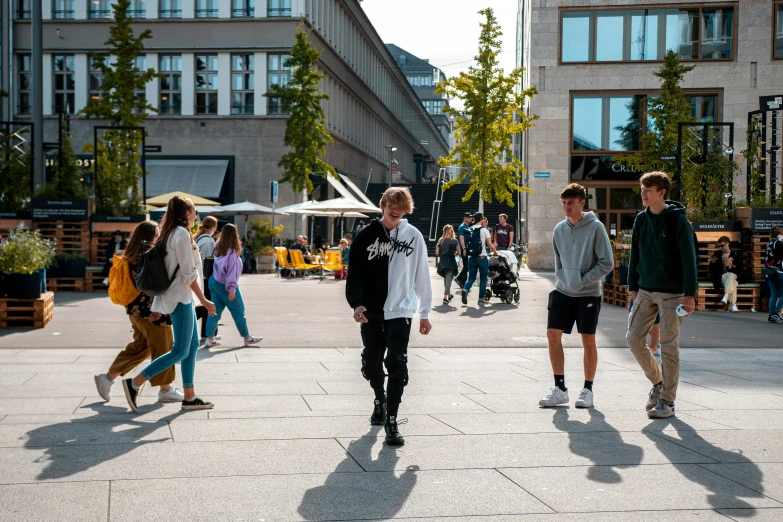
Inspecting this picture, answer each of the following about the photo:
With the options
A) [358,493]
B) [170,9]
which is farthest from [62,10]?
[358,493]

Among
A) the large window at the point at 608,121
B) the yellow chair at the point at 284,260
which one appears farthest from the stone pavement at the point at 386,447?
the large window at the point at 608,121

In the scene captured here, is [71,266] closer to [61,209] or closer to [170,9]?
[61,209]

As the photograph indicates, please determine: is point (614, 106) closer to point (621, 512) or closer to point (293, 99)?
point (293, 99)

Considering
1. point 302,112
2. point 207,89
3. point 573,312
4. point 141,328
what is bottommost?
point 141,328

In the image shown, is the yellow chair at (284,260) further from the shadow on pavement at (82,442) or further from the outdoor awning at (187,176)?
the shadow on pavement at (82,442)

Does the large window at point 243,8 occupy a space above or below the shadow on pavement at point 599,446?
above

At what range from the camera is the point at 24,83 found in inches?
1806

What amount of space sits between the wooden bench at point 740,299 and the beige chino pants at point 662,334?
11.3 metres

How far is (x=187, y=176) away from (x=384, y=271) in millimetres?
37672

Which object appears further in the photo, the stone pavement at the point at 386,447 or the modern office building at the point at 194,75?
the modern office building at the point at 194,75

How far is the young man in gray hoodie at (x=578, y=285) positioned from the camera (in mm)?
7742

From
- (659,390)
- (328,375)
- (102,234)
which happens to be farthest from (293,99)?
(659,390)

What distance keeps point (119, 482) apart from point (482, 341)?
8.20 meters

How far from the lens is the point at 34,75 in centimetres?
2142
